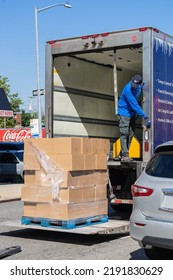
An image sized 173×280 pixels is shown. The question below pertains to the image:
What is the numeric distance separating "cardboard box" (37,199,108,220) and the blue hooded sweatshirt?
186cm

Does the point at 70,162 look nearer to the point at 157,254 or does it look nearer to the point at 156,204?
the point at 157,254

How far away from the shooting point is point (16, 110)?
60.7 metres

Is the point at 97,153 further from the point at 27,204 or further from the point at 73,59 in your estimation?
the point at 73,59

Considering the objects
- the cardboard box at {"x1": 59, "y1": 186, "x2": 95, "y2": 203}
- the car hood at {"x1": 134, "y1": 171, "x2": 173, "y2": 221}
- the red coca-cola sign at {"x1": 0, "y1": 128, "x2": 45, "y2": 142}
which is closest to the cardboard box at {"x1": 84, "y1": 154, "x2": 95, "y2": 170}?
the cardboard box at {"x1": 59, "y1": 186, "x2": 95, "y2": 203}

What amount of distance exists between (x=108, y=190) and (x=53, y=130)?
1785 millimetres

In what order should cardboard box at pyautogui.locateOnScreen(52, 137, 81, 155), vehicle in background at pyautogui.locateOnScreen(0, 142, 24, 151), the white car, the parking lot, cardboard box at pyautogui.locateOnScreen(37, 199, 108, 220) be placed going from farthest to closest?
1. vehicle in background at pyautogui.locateOnScreen(0, 142, 24, 151)
2. cardboard box at pyautogui.locateOnScreen(52, 137, 81, 155)
3. cardboard box at pyautogui.locateOnScreen(37, 199, 108, 220)
4. the parking lot
5. the white car

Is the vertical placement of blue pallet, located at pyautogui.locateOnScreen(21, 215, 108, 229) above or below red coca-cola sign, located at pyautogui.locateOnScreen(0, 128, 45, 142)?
below

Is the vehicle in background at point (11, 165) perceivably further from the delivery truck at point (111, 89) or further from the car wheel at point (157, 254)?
the car wheel at point (157, 254)

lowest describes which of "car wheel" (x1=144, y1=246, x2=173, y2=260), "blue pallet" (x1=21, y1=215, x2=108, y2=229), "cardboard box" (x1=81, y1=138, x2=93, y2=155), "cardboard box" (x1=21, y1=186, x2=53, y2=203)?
"car wheel" (x1=144, y1=246, x2=173, y2=260)

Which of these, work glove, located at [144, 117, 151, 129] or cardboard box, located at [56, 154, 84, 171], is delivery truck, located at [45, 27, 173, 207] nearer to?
work glove, located at [144, 117, 151, 129]

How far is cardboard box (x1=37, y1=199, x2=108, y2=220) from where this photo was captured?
804 cm
